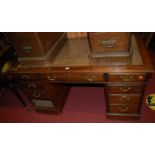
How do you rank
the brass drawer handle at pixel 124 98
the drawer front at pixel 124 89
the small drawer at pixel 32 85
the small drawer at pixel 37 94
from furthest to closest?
the small drawer at pixel 37 94
the small drawer at pixel 32 85
the brass drawer handle at pixel 124 98
the drawer front at pixel 124 89

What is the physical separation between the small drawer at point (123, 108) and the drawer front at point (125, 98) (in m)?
0.07

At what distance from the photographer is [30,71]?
1464 millimetres

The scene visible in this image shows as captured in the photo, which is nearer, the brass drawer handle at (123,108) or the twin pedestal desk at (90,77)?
the twin pedestal desk at (90,77)

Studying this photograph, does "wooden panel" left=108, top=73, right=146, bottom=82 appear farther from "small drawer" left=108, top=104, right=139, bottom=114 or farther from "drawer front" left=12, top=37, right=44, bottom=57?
"drawer front" left=12, top=37, right=44, bottom=57

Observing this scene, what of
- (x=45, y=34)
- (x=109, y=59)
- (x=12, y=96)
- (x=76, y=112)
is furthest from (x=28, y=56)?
(x=12, y=96)

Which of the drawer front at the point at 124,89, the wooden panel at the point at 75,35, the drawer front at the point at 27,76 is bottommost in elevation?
the drawer front at the point at 124,89

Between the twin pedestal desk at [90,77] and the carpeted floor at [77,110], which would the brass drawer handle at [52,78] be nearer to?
the twin pedestal desk at [90,77]

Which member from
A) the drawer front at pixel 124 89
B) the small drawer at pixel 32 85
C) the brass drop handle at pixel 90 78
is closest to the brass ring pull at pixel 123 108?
the drawer front at pixel 124 89

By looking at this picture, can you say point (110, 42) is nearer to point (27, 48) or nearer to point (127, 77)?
point (127, 77)

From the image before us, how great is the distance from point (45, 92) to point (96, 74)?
72 cm

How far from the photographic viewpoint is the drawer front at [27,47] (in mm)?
1365

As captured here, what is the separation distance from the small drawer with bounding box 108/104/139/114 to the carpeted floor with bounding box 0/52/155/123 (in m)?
0.20

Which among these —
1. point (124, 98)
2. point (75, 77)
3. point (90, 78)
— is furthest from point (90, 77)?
point (124, 98)

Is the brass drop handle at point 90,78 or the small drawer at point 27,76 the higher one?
the small drawer at point 27,76
